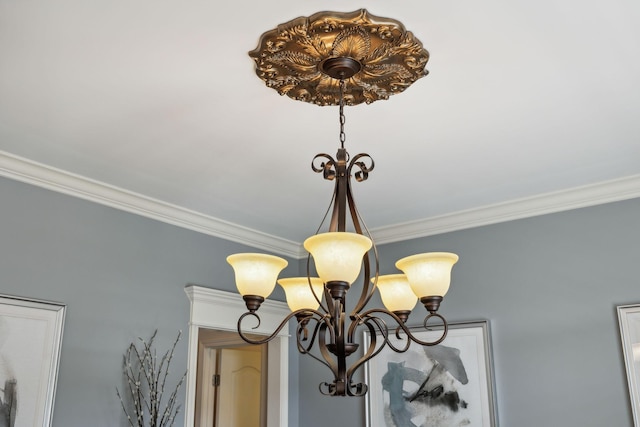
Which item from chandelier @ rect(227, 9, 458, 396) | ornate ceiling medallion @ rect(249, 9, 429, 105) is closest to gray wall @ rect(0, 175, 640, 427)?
chandelier @ rect(227, 9, 458, 396)

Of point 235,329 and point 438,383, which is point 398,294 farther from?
point 235,329

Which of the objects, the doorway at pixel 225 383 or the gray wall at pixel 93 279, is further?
the doorway at pixel 225 383

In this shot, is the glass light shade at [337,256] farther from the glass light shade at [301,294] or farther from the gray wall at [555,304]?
the gray wall at [555,304]

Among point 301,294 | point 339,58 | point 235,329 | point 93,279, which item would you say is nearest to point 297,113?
point 339,58

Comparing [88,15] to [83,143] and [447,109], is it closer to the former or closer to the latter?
[83,143]

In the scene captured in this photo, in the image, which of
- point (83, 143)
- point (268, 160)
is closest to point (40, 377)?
point (83, 143)

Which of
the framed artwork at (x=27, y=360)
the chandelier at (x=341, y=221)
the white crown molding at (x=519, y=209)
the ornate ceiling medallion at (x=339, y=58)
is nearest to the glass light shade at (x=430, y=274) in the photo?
the chandelier at (x=341, y=221)

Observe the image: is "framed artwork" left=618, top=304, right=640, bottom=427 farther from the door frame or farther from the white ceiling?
the door frame

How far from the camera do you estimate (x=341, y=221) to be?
6.70 ft

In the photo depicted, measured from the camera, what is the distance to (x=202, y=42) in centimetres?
199

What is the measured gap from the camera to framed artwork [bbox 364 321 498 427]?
339 centimetres

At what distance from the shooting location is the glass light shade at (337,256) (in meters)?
1.75

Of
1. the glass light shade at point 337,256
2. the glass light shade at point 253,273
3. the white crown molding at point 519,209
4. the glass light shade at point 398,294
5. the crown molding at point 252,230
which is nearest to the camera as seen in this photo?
the glass light shade at point 337,256

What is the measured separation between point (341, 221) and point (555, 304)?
1.80m
